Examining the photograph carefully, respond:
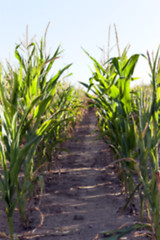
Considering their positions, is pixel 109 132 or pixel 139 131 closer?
pixel 139 131

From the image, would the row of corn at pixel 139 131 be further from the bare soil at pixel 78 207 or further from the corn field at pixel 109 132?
the bare soil at pixel 78 207

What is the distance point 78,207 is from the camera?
2553 millimetres

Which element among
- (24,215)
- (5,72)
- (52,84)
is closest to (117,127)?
(52,84)

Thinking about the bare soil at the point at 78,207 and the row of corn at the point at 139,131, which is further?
the bare soil at the point at 78,207

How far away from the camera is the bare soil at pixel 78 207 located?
2064 millimetres

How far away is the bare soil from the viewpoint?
2064 mm

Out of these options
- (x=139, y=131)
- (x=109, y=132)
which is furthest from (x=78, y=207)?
(x=139, y=131)

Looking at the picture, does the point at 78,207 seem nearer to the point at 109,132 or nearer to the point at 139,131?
the point at 109,132

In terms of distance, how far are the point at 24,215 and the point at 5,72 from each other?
61.4 inches

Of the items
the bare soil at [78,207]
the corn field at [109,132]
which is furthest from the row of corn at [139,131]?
the bare soil at [78,207]

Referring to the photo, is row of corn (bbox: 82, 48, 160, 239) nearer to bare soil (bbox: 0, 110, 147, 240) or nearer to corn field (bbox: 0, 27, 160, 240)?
corn field (bbox: 0, 27, 160, 240)

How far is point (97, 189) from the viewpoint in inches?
119

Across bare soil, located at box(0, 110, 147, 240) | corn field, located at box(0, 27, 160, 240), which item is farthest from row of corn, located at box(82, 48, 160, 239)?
bare soil, located at box(0, 110, 147, 240)

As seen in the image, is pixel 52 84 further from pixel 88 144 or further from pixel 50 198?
pixel 88 144
